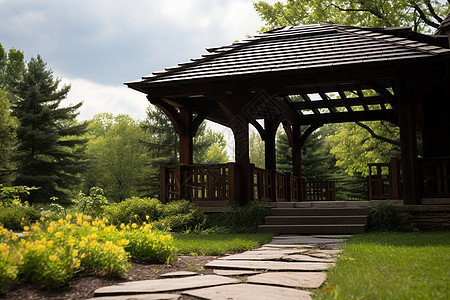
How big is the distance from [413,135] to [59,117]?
2536cm

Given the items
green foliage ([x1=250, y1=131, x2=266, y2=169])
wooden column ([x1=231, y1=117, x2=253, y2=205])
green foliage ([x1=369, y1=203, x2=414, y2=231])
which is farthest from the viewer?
green foliage ([x1=250, y1=131, x2=266, y2=169])

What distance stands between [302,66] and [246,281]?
21.0 feet

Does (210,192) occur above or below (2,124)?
below

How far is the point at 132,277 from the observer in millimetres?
4410

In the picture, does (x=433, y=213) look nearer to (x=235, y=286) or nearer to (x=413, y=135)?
(x=413, y=135)

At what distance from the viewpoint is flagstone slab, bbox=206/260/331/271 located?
15.7 feet

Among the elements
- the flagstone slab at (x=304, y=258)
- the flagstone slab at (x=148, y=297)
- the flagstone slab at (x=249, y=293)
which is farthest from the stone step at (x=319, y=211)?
the flagstone slab at (x=148, y=297)

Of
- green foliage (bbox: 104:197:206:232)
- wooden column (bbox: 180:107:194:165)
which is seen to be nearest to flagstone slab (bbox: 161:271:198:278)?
green foliage (bbox: 104:197:206:232)

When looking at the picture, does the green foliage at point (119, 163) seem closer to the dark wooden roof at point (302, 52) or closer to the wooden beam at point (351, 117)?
the wooden beam at point (351, 117)

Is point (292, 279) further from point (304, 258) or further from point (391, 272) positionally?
point (304, 258)

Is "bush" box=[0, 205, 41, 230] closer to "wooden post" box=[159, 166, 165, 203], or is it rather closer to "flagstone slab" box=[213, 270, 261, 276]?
"wooden post" box=[159, 166, 165, 203]

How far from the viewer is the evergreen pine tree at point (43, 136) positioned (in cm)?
2833

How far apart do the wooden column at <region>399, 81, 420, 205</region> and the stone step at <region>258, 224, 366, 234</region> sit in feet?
4.34

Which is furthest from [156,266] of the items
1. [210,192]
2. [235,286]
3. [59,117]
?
[59,117]
